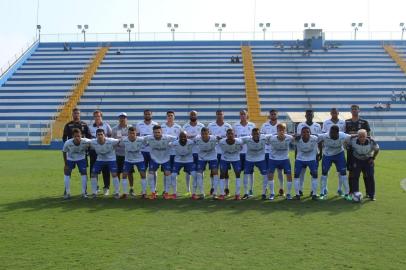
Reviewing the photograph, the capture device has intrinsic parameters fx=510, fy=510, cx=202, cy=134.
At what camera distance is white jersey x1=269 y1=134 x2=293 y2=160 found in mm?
10438

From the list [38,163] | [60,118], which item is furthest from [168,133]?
[60,118]

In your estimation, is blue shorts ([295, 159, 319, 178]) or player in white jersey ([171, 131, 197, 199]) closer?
blue shorts ([295, 159, 319, 178])

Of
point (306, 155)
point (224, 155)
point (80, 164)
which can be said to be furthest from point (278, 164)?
point (80, 164)

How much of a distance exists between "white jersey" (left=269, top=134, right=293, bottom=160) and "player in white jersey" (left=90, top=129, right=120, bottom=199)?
3.24m

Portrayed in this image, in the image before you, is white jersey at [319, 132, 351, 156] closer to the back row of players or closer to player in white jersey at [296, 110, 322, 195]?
the back row of players

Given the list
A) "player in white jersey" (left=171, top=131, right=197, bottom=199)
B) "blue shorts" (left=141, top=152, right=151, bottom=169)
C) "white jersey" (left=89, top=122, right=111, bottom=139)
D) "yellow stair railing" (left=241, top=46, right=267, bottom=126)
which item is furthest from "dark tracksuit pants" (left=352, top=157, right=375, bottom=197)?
"yellow stair railing" (left=241, top=46, right=267, bottom=126)

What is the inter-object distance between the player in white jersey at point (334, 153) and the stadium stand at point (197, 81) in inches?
696

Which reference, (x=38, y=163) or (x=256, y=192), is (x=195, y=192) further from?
(x=38, y=163)

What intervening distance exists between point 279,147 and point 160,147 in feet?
8.03

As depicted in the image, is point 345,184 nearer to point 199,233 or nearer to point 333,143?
point 333,143

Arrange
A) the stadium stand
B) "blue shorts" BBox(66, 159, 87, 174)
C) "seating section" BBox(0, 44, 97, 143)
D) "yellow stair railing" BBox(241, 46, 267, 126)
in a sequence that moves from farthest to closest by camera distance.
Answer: the stadium stand
"yellow stair railing" BBox(241, 46, 267, 126)
"seating section" BBox(0, 44, 97, 143)
"blue shorts" BBox(66, 159, 87, 174)

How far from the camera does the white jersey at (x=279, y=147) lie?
34.2 ft

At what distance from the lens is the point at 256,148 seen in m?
10.5

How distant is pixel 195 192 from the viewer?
10.5 meters
